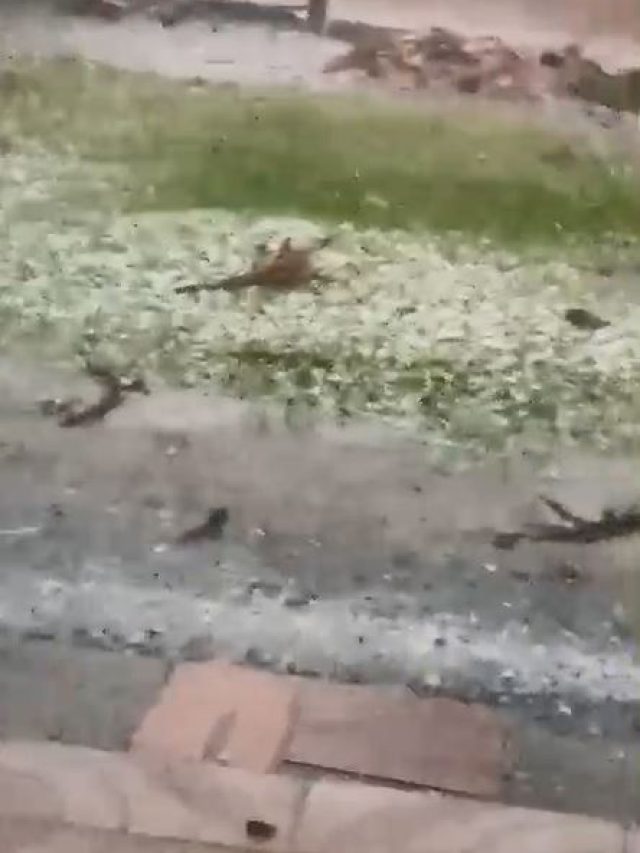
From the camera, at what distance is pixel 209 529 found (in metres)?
0.77

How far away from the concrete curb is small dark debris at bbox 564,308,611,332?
13.6 inches

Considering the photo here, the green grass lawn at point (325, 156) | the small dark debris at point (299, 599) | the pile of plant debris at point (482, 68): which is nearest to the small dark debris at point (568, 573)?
the small dark debris at point (299, 599)

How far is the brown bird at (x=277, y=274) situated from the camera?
0.89 meters

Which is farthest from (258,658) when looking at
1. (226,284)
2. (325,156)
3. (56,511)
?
(325,156)

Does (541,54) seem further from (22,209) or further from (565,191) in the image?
(22,209)

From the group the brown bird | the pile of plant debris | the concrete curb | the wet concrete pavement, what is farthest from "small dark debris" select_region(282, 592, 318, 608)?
the pile of plant debris

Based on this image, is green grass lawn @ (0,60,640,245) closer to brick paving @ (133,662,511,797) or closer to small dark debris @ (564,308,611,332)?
small dark debris @ (564,308,611,332)

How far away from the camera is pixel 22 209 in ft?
3.04

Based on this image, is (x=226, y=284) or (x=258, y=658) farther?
(x=226, y=284)

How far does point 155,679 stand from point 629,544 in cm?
29

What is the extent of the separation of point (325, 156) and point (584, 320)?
0.78 feet

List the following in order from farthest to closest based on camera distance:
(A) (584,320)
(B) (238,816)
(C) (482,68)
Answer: (C) (482,68), (A) (584,320), (B) (238,816)

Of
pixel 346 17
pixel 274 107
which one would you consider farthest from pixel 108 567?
pixel 346 17

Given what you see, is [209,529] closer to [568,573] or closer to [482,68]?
[568,573]
